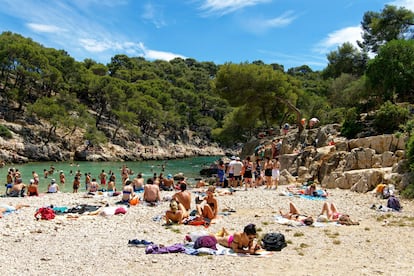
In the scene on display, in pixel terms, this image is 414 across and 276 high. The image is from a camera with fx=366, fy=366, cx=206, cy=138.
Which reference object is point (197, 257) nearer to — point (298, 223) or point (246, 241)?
point (246, 241)

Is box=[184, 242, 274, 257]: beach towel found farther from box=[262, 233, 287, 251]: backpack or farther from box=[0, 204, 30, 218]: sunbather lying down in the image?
box=[0, 204, 30, 218]: sunbather lying down

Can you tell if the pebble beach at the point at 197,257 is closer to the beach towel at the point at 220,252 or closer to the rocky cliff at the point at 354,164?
the beach towel at the point at 220,252

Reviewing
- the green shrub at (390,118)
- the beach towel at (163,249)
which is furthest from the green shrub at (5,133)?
the beach towel at (163,249)

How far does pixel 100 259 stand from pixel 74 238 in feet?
7.15

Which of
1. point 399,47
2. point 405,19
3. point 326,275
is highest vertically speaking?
point 405,19

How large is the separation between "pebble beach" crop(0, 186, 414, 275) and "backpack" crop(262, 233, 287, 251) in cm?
14

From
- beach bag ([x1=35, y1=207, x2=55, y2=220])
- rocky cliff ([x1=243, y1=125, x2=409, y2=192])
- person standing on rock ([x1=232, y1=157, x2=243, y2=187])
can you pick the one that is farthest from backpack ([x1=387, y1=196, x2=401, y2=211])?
beach bag ([x1=35, y1=207, x2=55, y2=220])

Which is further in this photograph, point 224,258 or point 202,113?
point 202,113

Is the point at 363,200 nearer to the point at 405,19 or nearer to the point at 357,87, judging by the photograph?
the point at 357,87

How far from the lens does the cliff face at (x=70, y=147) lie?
46300mm

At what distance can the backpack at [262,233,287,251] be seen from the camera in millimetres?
8477

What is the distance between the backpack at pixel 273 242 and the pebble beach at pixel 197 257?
14 centimetres

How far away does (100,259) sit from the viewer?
7.80 metres

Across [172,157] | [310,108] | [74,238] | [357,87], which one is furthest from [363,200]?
[172,157]
